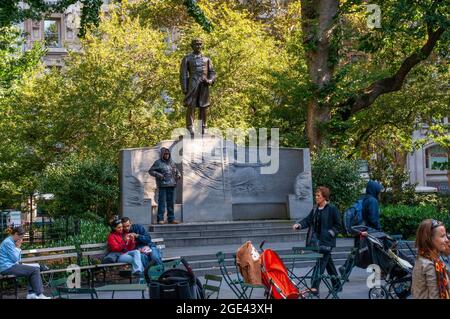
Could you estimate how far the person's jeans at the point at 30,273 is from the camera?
12.1 metres

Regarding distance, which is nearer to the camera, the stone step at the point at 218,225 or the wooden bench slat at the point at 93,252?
the wooden bench slat at the point at 93,252

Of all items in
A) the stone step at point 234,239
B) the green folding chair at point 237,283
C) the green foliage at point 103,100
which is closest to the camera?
the green folding chair at point 237,283

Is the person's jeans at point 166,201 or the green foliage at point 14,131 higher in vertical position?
the green foliage at point 14,131

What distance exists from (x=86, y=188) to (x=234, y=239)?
5.37 meters

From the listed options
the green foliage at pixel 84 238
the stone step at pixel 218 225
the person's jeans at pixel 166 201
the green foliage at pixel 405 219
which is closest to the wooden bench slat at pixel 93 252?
the green foliage at pixel 84 238

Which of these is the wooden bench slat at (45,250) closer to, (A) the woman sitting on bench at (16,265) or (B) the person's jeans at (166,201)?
(A) the woman sitting on bench at (16,265)

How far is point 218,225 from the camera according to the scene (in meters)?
20.8

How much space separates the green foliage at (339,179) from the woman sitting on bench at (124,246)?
10608mm

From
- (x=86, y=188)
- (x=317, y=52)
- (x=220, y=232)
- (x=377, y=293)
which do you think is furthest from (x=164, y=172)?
(x=317, y=52)

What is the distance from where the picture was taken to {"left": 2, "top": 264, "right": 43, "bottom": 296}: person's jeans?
12109 mm

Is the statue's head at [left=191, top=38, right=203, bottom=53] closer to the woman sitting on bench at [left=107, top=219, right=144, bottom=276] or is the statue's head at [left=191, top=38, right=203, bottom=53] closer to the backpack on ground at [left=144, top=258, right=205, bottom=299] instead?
the woman sitting on bench at [left=107, top=219, right=144, bottom=276]

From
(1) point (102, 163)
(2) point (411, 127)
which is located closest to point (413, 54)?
(2) point (411, 127)

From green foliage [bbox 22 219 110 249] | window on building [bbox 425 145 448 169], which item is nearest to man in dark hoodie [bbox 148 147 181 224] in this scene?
green foliage [bbox 22 219 110 249]
